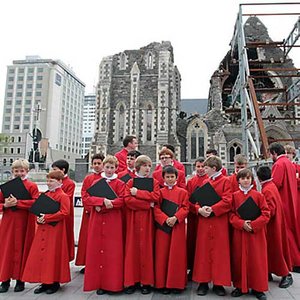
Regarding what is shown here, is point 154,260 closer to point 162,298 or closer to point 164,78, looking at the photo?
point 162,298

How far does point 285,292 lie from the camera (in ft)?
12.7

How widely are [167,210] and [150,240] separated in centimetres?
45

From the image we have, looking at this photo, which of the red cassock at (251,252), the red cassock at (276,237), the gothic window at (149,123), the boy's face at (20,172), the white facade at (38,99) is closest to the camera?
the red cassock at (251,252)

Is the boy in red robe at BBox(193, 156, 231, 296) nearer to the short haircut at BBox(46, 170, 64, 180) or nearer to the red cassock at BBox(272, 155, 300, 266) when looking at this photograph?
the red cassock at BBox(272, 155, 300, 266)

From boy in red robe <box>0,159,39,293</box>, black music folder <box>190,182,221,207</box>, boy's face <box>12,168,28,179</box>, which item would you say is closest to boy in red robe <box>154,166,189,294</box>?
black music folder <box>190,182,221,207</box>

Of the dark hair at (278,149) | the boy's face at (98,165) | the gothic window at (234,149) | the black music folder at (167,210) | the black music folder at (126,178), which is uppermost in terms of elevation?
the gothic window at (234,149)

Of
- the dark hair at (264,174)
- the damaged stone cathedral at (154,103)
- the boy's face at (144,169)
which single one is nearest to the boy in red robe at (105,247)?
the boy's face at (144,169)

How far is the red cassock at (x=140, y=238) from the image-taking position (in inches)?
151

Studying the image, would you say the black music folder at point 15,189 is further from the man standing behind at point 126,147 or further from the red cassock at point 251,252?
the red cassock at point 251,252

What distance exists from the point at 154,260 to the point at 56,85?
267 ft

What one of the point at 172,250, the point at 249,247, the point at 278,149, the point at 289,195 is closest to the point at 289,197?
the point at 289,195

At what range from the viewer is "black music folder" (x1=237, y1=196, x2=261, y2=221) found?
12.4ft

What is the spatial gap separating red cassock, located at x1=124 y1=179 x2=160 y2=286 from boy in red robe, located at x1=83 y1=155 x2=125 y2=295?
3.9 inches

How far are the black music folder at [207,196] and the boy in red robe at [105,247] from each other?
102 centimetres
